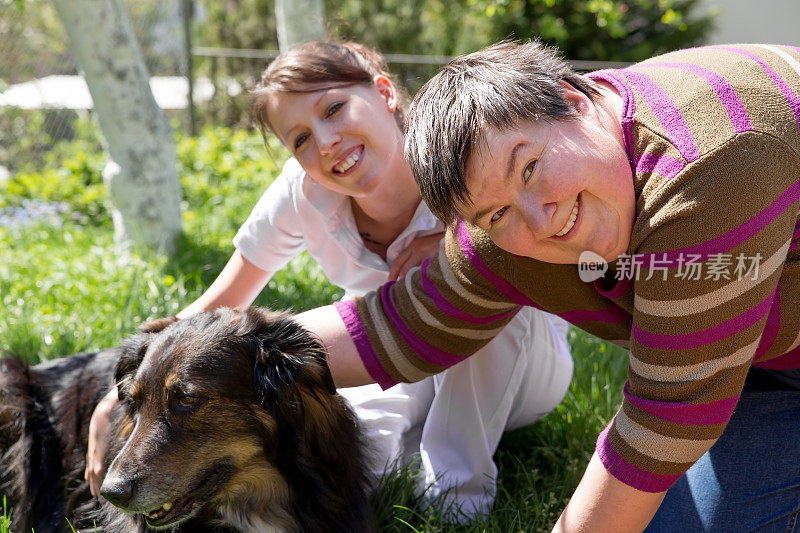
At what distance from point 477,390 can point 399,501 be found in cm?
52

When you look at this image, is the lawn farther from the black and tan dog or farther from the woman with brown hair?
the black and tan dog

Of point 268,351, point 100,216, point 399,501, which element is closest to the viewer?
point 268,351

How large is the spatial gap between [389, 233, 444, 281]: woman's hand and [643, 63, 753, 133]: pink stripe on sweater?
3.75 feet

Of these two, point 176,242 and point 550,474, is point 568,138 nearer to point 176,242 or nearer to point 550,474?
point 550,474

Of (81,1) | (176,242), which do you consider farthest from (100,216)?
(81,1)

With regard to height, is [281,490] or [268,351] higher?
[268,351]

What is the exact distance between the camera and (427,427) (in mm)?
2848

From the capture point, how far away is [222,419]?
7.01ft

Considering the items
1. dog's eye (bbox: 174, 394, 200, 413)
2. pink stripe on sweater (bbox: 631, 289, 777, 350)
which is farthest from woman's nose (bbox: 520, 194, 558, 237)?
dog's eye (bbox: 174, 394, 200, 413)

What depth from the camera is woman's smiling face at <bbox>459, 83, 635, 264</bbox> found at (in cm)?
160

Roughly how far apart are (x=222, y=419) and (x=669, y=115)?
4.82 ft

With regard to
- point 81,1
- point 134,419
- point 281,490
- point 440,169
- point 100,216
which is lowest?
point 100,216

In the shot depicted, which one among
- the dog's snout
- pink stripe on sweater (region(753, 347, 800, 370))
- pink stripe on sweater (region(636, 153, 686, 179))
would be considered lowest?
the dog's snout

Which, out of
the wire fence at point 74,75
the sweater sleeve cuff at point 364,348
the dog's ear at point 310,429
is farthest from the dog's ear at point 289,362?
the wire fence at point 74,75
